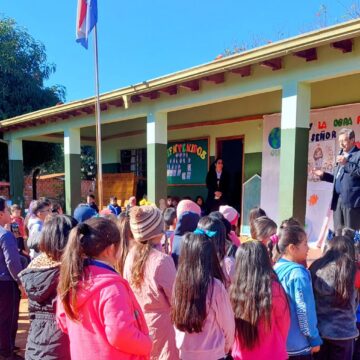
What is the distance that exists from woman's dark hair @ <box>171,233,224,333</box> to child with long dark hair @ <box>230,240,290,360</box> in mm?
197

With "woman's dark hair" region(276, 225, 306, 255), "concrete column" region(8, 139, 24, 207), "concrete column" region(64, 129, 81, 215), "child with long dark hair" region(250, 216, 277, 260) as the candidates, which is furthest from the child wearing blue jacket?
"concrete column" region(8, 139, 24, 207)

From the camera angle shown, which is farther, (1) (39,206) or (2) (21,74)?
(2) (21,74)

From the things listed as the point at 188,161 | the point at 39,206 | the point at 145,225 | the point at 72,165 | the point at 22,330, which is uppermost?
the point at 188,161

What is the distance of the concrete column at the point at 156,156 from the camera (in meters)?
7.18

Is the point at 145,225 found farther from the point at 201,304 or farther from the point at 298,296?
the point at 298,296

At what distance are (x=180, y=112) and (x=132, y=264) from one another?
7701 millimetres

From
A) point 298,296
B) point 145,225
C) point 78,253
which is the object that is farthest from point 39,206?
point 298,296

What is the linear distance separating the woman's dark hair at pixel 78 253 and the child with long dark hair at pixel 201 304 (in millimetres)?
428

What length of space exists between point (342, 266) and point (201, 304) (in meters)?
1.02

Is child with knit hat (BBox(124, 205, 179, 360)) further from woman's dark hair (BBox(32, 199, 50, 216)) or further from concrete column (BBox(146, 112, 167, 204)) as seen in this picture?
concrete column (BBox(146, 112, 167, 204))

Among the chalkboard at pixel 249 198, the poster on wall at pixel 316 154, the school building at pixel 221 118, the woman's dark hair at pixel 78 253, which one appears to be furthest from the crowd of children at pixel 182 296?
the chalkboard at pixel 249 198

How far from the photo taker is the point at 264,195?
7504mm

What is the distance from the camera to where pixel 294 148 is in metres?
4.93

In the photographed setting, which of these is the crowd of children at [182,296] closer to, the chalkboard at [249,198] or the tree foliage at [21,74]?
the chalkboard at [249,198]
